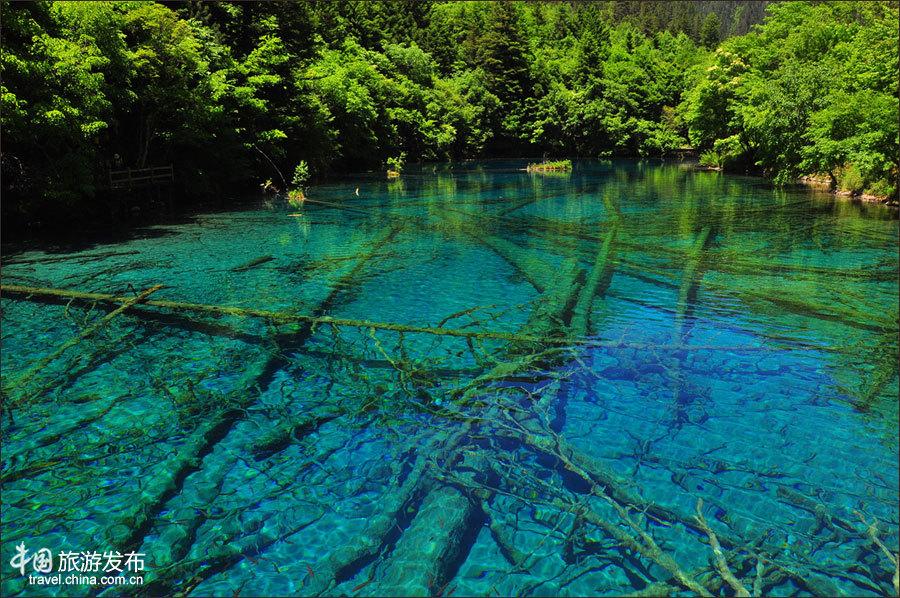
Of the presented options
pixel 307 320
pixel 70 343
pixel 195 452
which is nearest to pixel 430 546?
pixel 195 452

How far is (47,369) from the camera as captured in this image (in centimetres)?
907

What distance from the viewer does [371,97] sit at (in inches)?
1981

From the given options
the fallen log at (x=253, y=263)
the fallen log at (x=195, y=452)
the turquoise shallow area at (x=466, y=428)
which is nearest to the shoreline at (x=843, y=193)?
the turquoise shallow area at (x=466, y=428)

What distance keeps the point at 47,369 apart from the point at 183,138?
20.3 m

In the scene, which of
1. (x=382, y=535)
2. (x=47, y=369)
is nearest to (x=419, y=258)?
(x=47, y=369)

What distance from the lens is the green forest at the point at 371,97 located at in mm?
19094

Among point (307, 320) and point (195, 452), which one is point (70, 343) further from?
point (195, 452)

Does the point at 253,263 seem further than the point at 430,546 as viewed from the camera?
Yes

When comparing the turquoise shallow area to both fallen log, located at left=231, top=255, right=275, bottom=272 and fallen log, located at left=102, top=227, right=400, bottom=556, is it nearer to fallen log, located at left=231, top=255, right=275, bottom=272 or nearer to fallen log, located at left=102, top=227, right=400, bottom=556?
fallen log, located at left=102, top=227, right=400, bottom=556

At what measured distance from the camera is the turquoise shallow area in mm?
5129

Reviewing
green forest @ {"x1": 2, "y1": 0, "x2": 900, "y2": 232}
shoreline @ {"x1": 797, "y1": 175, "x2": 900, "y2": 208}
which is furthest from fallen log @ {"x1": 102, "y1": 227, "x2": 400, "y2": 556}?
shoreline @ {"x1": 797, "y1": 175, "x2": 900, "y2": 208}

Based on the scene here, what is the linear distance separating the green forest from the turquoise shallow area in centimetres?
611

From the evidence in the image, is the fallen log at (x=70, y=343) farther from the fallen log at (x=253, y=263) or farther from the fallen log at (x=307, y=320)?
the fallen log at (x=253, y=263)

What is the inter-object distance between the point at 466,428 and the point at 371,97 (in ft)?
157
